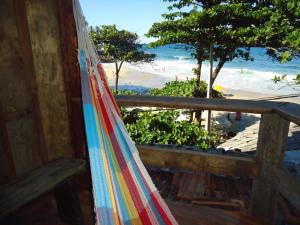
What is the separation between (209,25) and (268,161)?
6.58 meters

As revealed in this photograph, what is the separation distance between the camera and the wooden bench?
1.37 meters

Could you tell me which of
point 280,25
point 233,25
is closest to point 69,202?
point 280,25

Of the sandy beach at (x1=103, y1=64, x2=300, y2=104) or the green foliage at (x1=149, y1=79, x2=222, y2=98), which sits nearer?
the green foliage at (x1=149, y1=79, x2=222, y2=98)

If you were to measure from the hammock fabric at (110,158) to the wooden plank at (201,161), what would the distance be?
621mm

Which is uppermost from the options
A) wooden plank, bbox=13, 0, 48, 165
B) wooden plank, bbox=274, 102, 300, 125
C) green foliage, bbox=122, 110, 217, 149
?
wooden plank, bbox=13, 0, 48, 165

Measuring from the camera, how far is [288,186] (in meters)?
1.85

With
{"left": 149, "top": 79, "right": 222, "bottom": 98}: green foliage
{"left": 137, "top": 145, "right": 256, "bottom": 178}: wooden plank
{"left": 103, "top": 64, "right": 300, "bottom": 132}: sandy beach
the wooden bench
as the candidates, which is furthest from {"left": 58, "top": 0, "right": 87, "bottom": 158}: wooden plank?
{"left": 103, "top": 64, "right": 300, "bottom": 132}: sandy beach

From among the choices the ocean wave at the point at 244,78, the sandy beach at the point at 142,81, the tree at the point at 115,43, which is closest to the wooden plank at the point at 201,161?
the tree at the point at 115,43

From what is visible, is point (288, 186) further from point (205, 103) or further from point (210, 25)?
point (210, 25)

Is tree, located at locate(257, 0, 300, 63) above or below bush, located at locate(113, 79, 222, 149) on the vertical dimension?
above

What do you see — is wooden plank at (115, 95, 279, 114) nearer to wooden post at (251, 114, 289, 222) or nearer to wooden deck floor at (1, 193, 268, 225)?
wooden post at (251, 114, 289, 222)

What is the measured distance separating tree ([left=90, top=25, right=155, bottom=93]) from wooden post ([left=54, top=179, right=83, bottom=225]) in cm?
1323

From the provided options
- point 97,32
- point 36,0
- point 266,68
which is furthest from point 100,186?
point 266,68

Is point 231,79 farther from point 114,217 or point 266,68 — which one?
point 114,217
